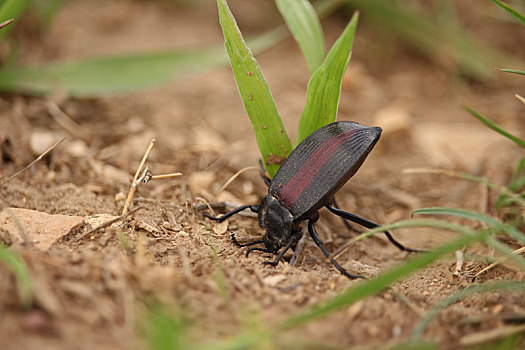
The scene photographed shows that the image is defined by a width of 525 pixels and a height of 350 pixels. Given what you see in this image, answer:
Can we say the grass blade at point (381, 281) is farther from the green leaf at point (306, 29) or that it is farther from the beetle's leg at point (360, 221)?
the green leaf at point (306, 29)

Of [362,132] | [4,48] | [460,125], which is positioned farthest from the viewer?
[460,125]

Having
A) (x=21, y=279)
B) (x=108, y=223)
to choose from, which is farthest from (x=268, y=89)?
(x=21, y=279)

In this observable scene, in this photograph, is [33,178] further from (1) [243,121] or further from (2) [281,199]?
(1) [243,121]

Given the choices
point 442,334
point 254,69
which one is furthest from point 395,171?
point 442,334

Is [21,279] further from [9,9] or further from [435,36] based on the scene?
[435,36]

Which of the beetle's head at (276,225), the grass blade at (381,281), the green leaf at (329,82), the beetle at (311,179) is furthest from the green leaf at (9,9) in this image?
the grass blade at (381,281)

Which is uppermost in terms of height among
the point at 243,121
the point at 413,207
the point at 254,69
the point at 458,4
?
the point at 458,4

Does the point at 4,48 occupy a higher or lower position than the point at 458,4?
lower

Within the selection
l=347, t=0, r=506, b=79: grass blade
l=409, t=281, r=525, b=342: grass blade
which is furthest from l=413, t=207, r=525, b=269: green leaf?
l=347, t=0, r=506, b=79: grass blade
